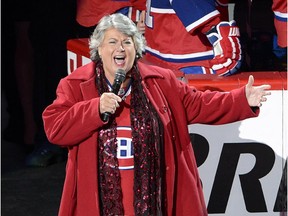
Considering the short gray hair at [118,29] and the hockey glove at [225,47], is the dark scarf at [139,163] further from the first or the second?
the hockey glove at [225,47]

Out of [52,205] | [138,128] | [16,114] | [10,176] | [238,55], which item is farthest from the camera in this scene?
[16,114]

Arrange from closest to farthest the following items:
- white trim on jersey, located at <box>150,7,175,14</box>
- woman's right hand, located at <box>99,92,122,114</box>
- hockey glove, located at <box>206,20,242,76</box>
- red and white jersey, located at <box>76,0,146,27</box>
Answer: woman's right hand, located at <box>99,92,122,114</box>, hockey glove, located at <box>206,20,242,76</box>, white trim on jersey, located at <box>150,7,175,14</box>, red and white jersey, located at <box>76,0,146,27</box>

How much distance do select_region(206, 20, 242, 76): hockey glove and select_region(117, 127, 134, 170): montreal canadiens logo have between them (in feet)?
3.45

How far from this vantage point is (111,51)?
4668mm

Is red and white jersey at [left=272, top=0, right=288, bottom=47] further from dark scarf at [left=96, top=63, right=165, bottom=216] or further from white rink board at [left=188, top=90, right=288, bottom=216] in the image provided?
dark scarf at [left=96, top=63, right=165, bottom=216]

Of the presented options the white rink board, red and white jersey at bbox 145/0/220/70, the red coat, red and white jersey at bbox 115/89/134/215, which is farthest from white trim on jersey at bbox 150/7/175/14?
red and white jersey at bbox 115/89/134/215

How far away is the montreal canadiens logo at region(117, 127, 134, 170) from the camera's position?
4.65 m

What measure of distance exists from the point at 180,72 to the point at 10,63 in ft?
8.17

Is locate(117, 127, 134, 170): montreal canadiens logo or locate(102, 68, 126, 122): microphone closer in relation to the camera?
locate(102, 68, 126, 122): microphone

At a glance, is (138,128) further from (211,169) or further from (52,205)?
(52,205)

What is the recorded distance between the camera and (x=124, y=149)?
15.3 feet

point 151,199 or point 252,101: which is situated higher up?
point 252,101

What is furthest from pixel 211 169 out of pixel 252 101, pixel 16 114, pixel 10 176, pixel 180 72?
pixel 16 114

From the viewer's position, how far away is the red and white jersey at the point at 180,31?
5.59 meters
